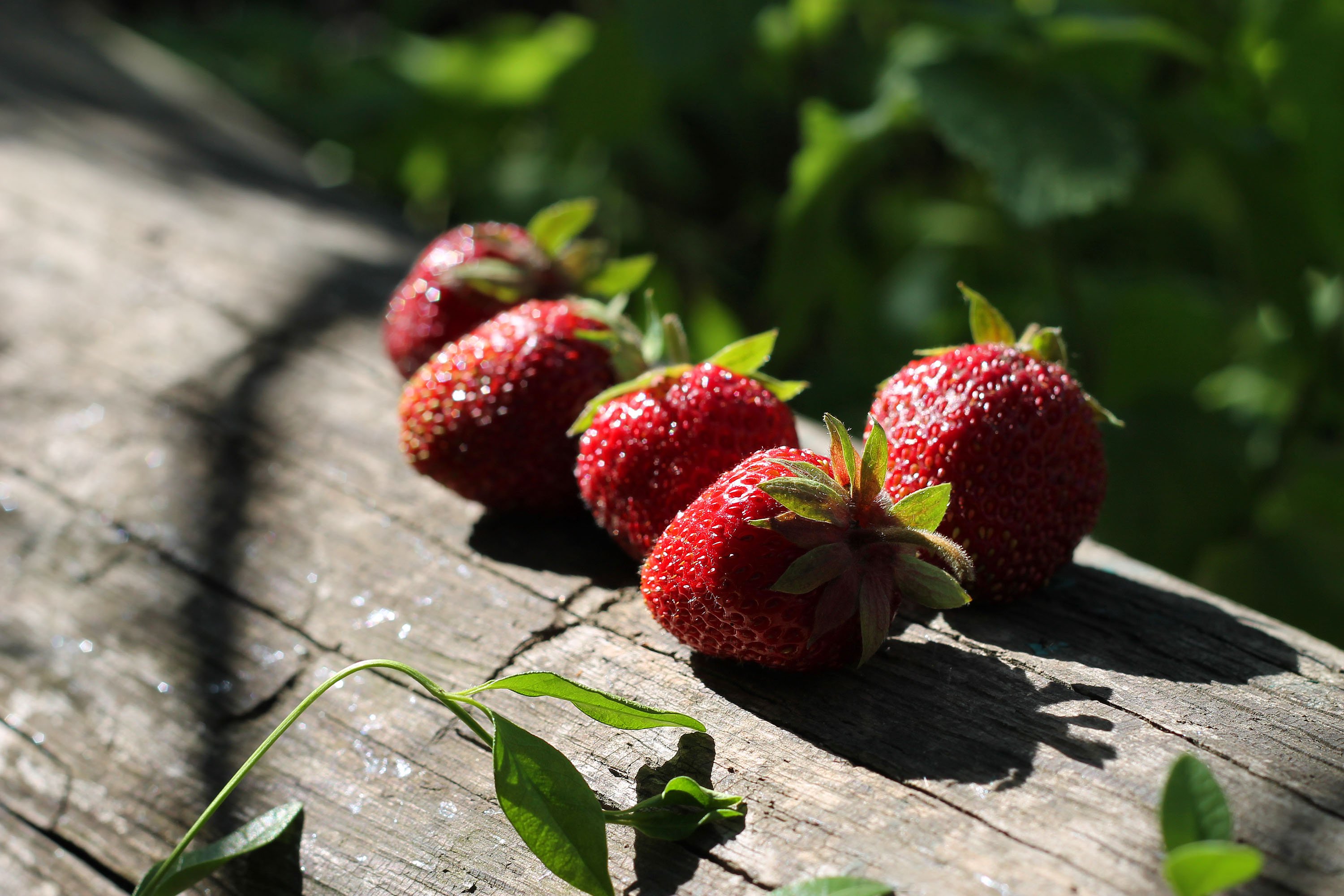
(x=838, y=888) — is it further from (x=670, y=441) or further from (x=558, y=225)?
(x=558, y=225)

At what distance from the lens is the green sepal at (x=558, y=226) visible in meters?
1.44

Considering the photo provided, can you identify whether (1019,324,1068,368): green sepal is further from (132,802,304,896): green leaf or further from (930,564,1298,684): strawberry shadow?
(132,802,304,896): green leaf

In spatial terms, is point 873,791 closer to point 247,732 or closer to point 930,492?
point 930,492

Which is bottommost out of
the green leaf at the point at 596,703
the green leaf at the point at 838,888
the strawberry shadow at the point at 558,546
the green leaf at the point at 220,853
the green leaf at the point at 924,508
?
the green leaf at the point at 220,853

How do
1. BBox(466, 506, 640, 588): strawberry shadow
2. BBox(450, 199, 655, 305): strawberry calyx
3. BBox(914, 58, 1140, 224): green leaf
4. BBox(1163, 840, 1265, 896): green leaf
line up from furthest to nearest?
1. BBox(914, 58, 1140, 224): green leaf
2. BBox(450, 199, 655, 305): strawberry calyx
3. BBox(466, 506, 640, 588): strawberry shadow
4. BBox(1163, 840, 1265, 896): green leaf

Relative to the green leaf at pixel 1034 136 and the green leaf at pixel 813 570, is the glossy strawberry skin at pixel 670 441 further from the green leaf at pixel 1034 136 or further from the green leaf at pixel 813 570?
the green leaf at pixel 1034 136

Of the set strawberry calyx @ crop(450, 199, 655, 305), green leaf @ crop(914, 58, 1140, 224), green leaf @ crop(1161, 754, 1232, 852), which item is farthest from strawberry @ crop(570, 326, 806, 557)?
green leaf @ crop(914, 58, 1140, 224)

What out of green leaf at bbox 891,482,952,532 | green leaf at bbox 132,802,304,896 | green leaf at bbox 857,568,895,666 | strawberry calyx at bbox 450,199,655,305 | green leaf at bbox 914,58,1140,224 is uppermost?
green leaf at bbox 914,58,1140,224

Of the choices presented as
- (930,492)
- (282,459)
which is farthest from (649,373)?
(282,459)

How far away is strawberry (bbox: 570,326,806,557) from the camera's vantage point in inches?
42.6

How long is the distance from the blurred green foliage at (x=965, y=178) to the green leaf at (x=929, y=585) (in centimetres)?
100

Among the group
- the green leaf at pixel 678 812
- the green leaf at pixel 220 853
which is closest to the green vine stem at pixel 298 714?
the green leaf at pixel 220 853

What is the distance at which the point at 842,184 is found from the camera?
215cm

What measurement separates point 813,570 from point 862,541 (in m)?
0.05
